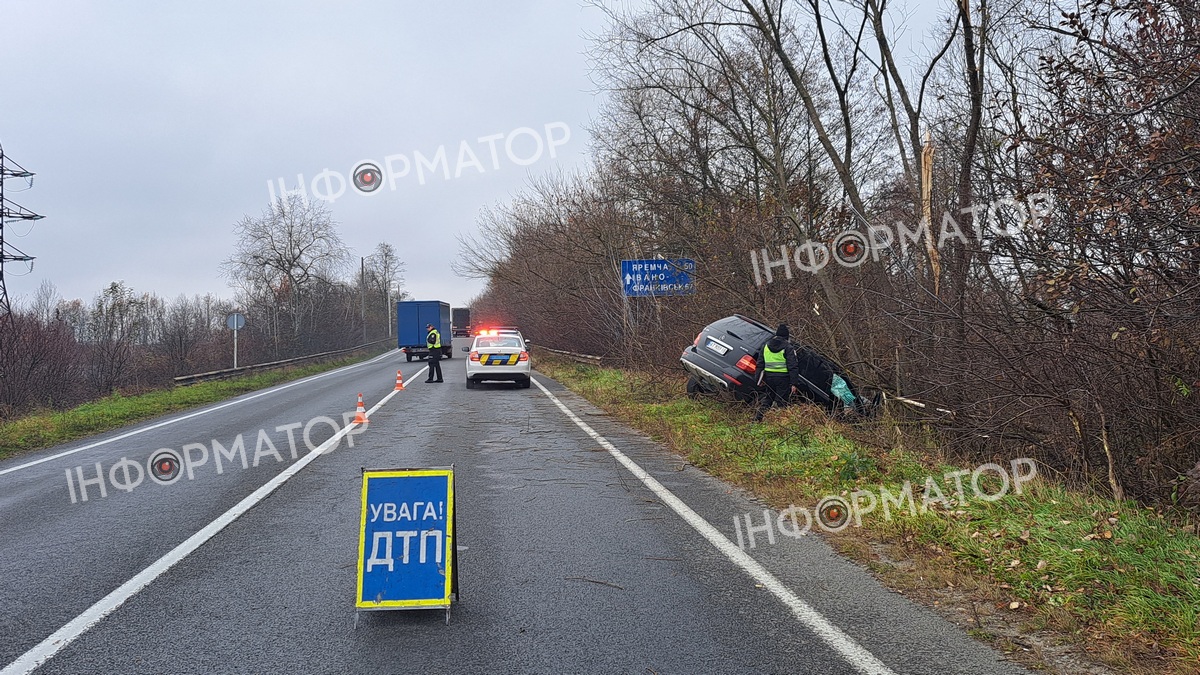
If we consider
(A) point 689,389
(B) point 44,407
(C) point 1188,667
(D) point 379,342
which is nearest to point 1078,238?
(C) point 1188,667

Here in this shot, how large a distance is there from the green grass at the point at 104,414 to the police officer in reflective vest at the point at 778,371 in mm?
11118

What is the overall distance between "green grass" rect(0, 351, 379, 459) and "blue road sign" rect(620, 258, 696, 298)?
11.4 metres

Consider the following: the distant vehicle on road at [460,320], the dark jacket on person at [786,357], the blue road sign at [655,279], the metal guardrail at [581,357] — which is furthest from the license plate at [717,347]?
the distant vehicle on road at [460,320]

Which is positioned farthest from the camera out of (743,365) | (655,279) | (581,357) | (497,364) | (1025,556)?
(581,357)

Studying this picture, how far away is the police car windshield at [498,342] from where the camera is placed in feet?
81.3

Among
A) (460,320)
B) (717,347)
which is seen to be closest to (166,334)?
(717,347)

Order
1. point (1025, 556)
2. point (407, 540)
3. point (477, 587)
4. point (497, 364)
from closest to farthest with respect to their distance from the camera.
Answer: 1. point (407, 540)
2. point (477, 587)
3. point (1025, 556)
4. point (497, 364)

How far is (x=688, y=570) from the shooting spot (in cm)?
579

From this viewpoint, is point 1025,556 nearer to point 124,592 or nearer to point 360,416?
point 124,592

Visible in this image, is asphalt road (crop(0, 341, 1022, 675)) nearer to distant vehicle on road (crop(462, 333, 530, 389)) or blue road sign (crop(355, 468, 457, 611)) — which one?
blue road sign (crop(355, 468, 457, 611))

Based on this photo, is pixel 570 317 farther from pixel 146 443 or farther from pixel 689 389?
pixel 146 443

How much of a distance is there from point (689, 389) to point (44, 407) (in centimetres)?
1526

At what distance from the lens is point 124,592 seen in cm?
531

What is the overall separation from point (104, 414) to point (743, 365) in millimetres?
13182
